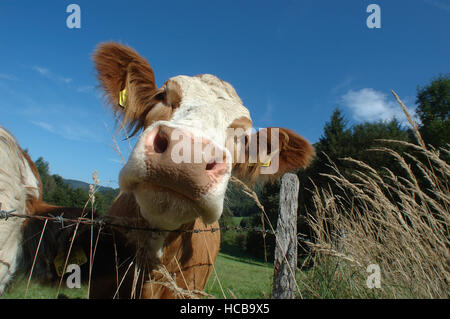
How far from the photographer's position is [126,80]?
283cm

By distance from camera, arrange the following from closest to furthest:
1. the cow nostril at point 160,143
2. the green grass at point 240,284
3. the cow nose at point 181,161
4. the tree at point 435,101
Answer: the cow nose at point 181,161 → the cow nostril at point 160,143 → the green grass at point 240,284 → the tree at point 435,101

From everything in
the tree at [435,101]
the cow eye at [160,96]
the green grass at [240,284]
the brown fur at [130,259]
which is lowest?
the green grass at [240,284]

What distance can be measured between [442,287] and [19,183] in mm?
3621

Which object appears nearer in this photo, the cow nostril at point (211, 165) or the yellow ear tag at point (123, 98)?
the cow nostril at point (211, 165)

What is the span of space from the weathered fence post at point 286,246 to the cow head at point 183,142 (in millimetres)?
516

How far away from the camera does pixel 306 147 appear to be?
3.17 meters

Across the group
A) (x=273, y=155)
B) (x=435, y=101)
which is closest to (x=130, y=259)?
(x=273, y=155)

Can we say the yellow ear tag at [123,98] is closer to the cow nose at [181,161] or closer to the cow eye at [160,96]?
the cow eye at [160,96]

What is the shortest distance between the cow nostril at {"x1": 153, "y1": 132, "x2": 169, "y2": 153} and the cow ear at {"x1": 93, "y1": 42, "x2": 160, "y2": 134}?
1.33 meters

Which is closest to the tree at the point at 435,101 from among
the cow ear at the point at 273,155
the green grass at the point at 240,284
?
the green grass at the point at 240,284

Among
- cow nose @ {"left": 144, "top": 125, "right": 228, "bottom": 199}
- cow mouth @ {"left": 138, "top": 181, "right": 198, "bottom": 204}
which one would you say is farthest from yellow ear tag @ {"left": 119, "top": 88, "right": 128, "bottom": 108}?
cow mouth @ {"left": 138, "top": 181, "right": 198, "bottom": 204}

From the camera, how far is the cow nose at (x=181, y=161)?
138cm

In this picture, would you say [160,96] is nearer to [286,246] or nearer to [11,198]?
[11,198]
